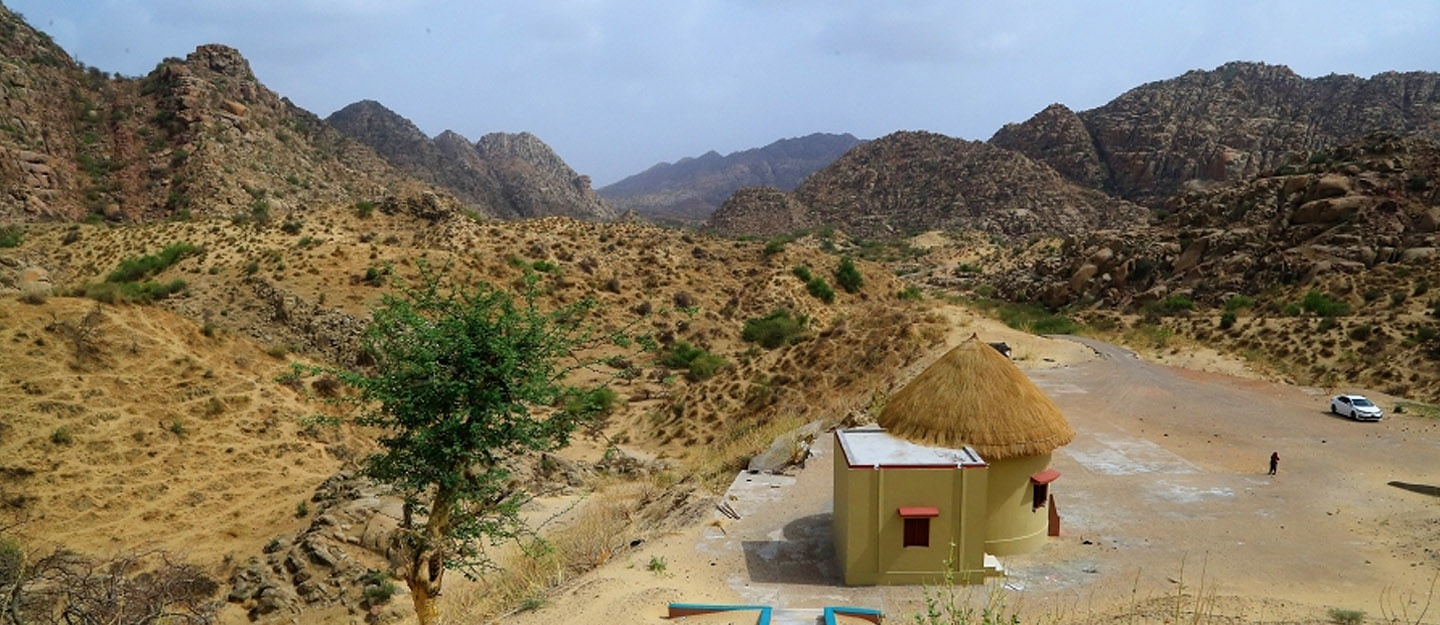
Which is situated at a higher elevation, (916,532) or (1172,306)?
(1172,306)

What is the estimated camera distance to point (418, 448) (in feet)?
30.1

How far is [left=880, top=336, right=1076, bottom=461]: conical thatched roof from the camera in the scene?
10.7m

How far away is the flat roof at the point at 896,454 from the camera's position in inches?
391

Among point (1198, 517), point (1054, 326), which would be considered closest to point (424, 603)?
point (1198, 517)

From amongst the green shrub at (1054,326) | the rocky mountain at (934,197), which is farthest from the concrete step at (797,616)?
the rocky mountain at (934,197)

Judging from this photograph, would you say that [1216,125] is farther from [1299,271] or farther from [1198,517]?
[1198,517]

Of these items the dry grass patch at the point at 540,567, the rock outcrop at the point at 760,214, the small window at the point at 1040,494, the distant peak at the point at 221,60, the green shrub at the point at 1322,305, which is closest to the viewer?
the dry grass patch at the point at 540,567

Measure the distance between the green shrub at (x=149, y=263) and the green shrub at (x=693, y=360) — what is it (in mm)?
19009

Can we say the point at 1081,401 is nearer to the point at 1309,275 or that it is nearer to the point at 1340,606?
the point at 1340,606

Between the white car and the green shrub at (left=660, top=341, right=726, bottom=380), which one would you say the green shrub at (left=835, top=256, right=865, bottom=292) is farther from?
the white car

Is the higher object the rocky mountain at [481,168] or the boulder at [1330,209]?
the rocky mountain at [481,168]

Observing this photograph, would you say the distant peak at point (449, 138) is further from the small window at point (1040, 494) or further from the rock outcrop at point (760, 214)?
the small window at point (1040, 494)

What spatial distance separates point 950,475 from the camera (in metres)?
9.90

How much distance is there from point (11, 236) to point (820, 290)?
111 feet
